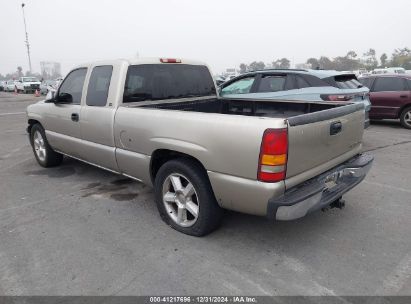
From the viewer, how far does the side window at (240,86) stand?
7825mm

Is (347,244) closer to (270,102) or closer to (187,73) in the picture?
(270,102)

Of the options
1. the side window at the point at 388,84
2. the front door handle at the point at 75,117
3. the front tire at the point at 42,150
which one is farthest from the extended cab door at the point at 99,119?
the side window at the point at 388,84

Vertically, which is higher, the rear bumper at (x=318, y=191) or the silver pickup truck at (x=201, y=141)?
the silver pickup truck at (x=201, y=141)

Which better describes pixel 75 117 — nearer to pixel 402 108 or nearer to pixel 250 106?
pixel 250 106

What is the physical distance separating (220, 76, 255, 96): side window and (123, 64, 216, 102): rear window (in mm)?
2813

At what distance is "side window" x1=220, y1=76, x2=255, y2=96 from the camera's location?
7825 mm

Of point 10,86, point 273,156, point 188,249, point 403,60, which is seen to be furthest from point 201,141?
point 403,60

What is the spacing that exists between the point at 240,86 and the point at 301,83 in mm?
1525

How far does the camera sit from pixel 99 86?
174 inches

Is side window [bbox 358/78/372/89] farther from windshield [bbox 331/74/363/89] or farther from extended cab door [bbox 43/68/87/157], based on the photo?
extended cab door [bbox 43/68/87/157]

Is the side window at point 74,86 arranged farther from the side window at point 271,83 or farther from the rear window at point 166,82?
the side window at point 271,83

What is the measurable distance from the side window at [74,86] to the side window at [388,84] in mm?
8413

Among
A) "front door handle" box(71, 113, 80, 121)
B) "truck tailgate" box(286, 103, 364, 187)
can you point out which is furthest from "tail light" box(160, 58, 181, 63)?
"truck tailgate" box(286, 103, 364, 187)

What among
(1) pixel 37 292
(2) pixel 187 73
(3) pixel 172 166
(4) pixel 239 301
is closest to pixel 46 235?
(1) pixel 37 292
